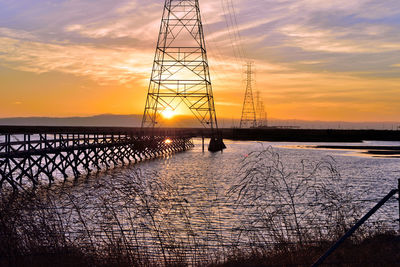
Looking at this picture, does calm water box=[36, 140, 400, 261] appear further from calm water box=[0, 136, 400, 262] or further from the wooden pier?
the wooden pier

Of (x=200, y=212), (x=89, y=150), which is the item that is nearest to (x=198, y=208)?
(x=200, y=212)

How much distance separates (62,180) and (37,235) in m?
23.2

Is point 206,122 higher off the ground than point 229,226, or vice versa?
point 206,122

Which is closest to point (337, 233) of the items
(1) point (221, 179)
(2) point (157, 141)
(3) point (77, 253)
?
(3) point (77, 253)

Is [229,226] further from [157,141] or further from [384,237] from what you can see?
[157,141]

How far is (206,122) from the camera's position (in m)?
51.3

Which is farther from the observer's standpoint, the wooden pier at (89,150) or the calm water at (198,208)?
the wooden pier at (89,150)

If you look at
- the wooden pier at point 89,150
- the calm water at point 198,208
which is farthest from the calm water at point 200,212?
the wooden pier at point 89,150

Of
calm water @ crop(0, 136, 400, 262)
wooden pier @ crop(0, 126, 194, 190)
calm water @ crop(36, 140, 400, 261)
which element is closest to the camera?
calm water @ crop(0, 136, 400, 262)

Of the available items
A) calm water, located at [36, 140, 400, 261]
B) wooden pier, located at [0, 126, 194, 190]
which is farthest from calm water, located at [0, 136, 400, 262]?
wooden pier, located at [0, 126, 194, 190]

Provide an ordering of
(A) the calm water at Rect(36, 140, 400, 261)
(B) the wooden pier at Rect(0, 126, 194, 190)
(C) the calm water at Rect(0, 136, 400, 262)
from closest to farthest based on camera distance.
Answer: (C) the calm water at Rect(0, 136, 400, 262) → (A) the calm water at Rect(36, 140, 400, 261) → (B) the wooden pier at Rect(0, 126, 194, 190)

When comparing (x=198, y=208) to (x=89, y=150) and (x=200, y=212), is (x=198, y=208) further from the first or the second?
(x=89, y=150)

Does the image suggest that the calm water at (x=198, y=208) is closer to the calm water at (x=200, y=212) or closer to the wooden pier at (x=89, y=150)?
the calm water at (x=200, y=212)

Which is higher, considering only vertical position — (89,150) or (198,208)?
(89,150)
